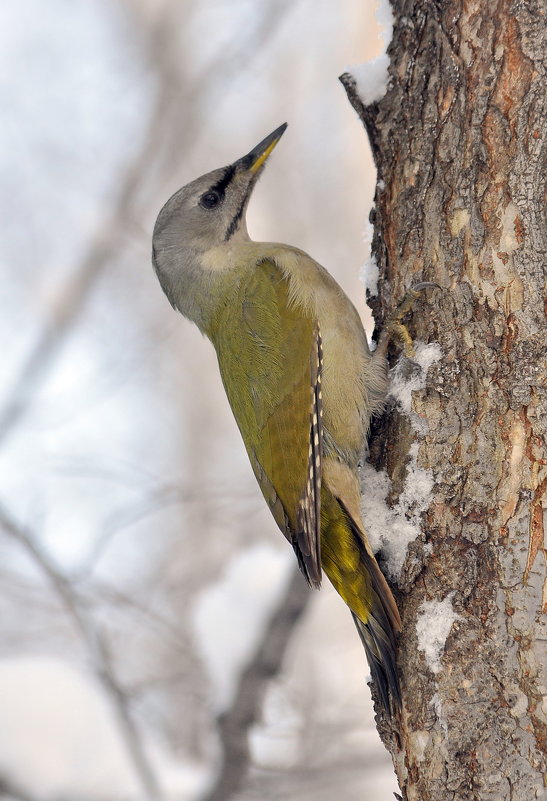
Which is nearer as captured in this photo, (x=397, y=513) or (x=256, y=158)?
(x=397, y=513)

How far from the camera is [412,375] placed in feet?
7.99

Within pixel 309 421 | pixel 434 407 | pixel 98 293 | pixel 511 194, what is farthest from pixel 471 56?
pixel 98 293

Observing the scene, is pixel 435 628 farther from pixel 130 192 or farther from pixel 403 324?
pixel 130 192

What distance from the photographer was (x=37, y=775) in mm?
3906

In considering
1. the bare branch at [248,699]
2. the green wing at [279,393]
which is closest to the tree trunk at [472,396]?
the green wing at [279,393]

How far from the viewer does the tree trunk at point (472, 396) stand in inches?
75.3

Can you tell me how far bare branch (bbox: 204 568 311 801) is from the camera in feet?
12.2

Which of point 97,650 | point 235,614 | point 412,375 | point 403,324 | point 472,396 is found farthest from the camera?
point 235,614

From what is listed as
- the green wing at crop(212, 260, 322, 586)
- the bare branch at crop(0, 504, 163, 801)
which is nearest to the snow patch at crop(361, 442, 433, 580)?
the green wing at crop(212, 260, 322, 586)

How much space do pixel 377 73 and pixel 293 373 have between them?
1.12 m

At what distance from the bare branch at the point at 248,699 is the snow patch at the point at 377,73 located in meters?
2.53

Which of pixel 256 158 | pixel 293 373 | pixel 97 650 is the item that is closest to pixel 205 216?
pixel 256 158

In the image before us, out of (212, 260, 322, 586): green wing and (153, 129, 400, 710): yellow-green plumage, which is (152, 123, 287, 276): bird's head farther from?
(212, 260, 322, 586): green wing

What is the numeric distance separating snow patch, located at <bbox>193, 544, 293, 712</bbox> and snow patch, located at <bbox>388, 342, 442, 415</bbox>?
199cm
